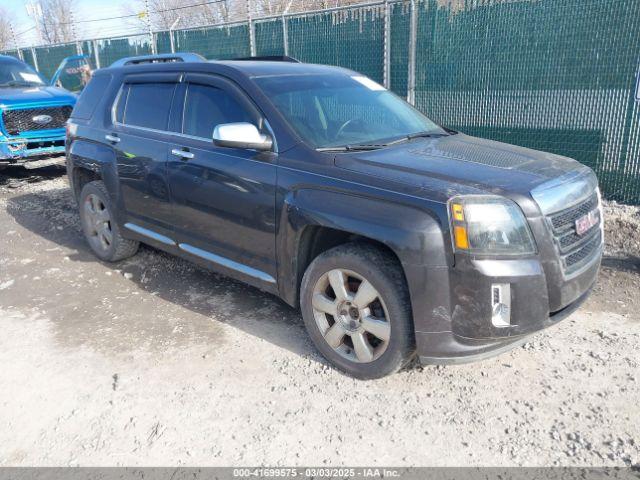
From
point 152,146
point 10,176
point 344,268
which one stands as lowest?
point 10,176

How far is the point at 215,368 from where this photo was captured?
3.51m

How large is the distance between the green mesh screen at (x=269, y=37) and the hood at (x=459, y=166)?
7474 mm

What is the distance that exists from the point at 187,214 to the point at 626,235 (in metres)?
4.53

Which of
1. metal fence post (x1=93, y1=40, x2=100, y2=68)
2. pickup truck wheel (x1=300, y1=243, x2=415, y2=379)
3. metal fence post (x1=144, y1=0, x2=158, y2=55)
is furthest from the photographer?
metal fence post (x1=93, y1=40, x2=100, y2=68)

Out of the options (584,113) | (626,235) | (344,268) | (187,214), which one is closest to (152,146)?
(187,214)

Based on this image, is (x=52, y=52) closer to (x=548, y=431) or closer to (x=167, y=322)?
(x=167, y=322)

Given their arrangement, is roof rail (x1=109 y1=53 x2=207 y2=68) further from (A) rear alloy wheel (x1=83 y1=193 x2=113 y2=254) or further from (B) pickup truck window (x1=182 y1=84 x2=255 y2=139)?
(A) rear alloy wheel (x1=83 y1=193 x2=113 y2=254)

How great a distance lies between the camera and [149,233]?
4723mm

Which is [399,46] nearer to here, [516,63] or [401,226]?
[516,63]

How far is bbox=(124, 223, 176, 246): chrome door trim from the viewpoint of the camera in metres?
4.54

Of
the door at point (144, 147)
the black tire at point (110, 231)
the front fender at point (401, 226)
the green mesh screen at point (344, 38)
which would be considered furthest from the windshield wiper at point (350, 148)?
the green mesh screen at point (344, 38)

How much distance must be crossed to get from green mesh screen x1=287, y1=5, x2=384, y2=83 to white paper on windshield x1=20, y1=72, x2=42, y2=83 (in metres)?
5.10

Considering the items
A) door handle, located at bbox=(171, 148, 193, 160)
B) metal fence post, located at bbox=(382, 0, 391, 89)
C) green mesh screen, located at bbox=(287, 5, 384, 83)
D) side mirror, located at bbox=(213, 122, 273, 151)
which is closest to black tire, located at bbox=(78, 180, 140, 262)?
door handle, located at bbox=(171, 148, 193, 160)

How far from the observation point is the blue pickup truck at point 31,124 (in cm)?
897
